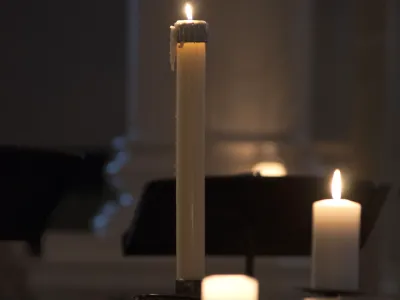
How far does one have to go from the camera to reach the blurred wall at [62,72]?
2760 millimetres

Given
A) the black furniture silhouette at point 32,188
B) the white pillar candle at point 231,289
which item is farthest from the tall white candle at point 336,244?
the black furniture silhouette at point 32,188

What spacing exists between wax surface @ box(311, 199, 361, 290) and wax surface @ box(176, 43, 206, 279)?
0.29 ft

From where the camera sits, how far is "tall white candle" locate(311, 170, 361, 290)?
0.55 meters

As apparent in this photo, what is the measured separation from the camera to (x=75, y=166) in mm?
1688

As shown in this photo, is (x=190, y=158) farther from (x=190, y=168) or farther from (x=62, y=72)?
(x=62, y=72)

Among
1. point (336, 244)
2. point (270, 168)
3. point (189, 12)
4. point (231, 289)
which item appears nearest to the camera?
point (231, 289)

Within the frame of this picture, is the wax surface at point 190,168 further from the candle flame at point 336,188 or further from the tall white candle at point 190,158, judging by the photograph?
the candle flame at point 336,188

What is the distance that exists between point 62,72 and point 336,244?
235cm

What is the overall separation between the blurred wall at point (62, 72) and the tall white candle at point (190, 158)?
222cm

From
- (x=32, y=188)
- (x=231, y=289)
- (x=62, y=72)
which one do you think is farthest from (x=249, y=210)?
(x=62, y=72)

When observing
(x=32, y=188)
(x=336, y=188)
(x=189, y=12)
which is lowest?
(x=32, y=188)

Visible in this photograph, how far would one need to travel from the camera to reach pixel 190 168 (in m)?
0.58

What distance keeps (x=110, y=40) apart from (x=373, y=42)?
3.17 ft

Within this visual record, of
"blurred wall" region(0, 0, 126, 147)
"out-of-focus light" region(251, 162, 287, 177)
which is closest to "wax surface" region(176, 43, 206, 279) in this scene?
"out-of-focus light" region(251, 162, 287, 177)
